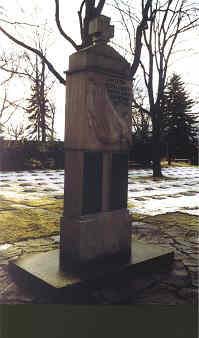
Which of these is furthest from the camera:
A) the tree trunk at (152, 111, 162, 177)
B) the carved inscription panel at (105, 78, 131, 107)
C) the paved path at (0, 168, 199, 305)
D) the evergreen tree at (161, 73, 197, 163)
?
the evergreen tree at (161, 73, 197, 163)

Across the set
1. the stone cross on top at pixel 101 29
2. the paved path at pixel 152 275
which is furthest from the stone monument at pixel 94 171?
the paved path at pixel 152 275

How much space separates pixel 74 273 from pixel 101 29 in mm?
2682

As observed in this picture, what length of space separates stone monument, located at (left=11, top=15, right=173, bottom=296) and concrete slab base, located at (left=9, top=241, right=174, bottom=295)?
0.03ft

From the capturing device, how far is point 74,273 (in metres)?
3.37

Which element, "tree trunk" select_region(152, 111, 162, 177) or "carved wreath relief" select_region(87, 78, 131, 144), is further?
"tree trunk" select_region(152, 111, 162, 177)

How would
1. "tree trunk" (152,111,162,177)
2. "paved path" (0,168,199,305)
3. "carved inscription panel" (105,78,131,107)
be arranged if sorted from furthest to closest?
"tree trunk" (152,111,162,177) < "carved inscription panel" (105,78,131,107) < "paved path" (0,168,199,305)

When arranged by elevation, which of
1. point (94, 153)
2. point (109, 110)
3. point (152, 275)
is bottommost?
point (152, 275)

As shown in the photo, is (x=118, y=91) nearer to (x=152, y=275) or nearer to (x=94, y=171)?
(x=94, y=171)

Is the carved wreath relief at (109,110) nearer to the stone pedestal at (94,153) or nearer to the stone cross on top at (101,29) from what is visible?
the stone pedestal at (94,153)

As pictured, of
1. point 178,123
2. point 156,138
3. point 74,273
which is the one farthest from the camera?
point 178,123

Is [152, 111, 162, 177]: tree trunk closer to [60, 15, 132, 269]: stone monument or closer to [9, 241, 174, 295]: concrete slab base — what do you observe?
[60, 15, 132, 269]: stone monument

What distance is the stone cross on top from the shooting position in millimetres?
3682

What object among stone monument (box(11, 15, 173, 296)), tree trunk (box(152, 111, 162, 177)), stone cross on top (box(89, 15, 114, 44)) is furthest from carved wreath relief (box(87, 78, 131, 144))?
tree trunk (box(152, 111, 162, 177))

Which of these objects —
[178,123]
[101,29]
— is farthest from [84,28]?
[178,123]
